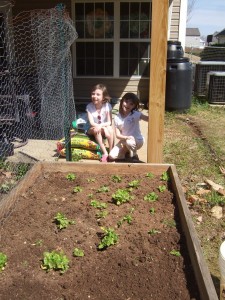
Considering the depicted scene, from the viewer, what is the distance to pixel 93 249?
2.34 m

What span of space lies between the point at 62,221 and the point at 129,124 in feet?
8.07

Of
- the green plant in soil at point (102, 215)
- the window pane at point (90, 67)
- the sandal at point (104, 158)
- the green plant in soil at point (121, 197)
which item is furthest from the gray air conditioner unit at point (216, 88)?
the green plant in soil at point (102, 215)

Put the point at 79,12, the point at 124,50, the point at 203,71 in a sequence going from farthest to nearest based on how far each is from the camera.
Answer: the point at 203,71 → the point at 124,50 → the point at 79,12

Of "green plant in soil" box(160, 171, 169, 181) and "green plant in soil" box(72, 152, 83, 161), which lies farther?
"green plant in soil" box(72, 152, 83, 161)

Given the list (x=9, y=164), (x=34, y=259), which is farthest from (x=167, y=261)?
(x=9, y=164)

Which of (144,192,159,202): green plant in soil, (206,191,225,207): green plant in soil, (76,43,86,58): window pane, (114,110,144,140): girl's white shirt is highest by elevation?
(76,43,86,58): window pane

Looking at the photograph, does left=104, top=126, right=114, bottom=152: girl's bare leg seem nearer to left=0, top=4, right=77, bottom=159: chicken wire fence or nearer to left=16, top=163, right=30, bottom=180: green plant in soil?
left=0, top=4, right=77, bottom=159: chicken wire fence

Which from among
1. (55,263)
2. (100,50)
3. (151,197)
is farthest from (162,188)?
(100,50)

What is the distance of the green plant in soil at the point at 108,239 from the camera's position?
2.33 metres

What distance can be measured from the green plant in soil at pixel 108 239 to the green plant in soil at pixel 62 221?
32cm

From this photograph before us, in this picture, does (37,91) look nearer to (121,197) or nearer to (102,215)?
(121,197)

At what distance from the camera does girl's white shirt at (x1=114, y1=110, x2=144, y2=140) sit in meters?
4.81

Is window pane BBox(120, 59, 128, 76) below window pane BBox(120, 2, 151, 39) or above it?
below

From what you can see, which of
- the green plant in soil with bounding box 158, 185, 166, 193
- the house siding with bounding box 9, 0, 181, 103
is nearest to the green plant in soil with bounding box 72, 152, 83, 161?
the green plant in soil with bounding box 158, 185, 166, 193
